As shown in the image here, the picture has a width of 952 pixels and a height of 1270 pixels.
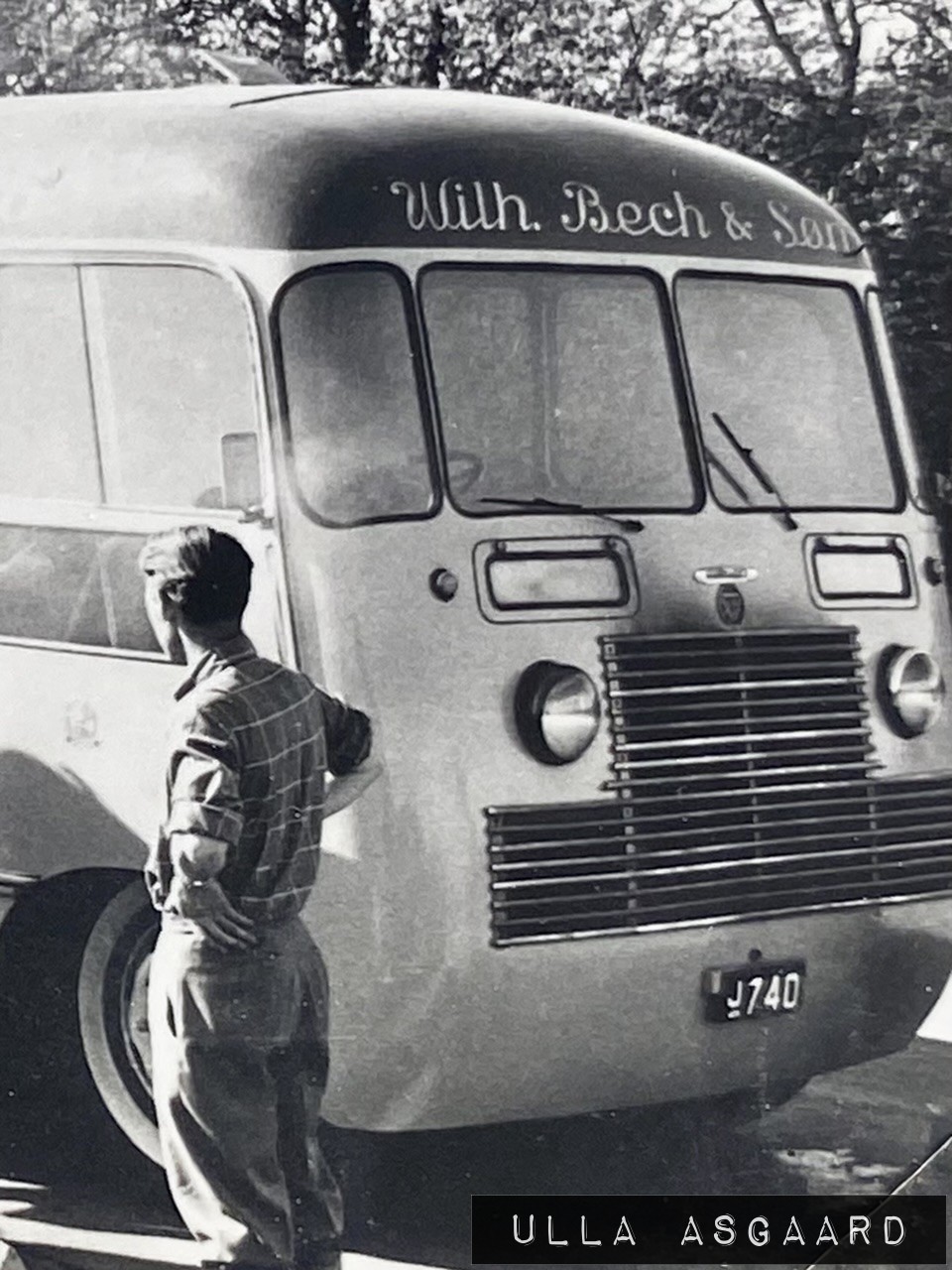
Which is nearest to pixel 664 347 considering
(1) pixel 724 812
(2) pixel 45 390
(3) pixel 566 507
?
(3) pixel 566 507

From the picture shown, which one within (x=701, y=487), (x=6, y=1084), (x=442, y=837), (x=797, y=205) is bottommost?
(x=6, y=1084)

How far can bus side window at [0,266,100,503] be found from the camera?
415cm

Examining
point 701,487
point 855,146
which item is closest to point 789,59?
point 855,146

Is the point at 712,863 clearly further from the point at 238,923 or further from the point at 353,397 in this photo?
the point at 353,397

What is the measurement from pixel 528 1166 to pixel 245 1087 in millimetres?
621

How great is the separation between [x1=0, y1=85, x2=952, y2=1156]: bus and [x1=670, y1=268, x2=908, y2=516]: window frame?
0.04 feet

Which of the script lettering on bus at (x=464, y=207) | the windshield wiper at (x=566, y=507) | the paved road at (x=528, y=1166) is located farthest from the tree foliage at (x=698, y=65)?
the paved road at (x=528, y=1166)

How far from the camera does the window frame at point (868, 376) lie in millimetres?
4367

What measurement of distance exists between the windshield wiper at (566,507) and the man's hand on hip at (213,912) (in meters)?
0.85

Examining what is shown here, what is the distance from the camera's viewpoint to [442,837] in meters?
4.00

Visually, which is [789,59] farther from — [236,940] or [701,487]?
[236,940]

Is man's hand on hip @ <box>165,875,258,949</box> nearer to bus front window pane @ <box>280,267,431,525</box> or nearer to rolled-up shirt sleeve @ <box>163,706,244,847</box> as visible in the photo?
rolled-up shirt sleeve @ <box>163,706,244,847</box>

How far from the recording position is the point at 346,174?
161 inches

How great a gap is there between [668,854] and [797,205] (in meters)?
1.30
